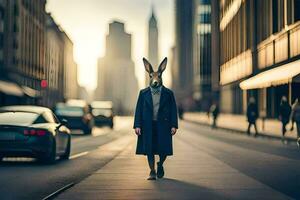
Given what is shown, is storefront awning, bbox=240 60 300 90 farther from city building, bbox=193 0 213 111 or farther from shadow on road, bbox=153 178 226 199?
city building, bbox=193 0 213 111

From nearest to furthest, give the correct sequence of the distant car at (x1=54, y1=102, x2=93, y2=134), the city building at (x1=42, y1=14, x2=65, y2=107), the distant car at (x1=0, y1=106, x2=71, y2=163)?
the distant car at (x1=0, y1=106, x2=71, y2=163)
the distant car at (x1=54, y1=102, x2=93, y2=134)
the city building at (x1=42, y1=14, x2=65, y2=107)

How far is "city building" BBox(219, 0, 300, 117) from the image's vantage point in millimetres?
37469

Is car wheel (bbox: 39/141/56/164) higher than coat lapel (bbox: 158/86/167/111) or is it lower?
lower

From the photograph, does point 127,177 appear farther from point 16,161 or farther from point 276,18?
point 276,18

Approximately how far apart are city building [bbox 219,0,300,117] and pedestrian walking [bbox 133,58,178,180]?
21294 millimetres

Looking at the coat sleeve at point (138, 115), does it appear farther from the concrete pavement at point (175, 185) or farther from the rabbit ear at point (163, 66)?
the concrete pavement at point (175, 185)

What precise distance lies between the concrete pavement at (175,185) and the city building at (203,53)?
11253 cm

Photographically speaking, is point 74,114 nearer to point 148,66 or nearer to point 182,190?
point 148,66

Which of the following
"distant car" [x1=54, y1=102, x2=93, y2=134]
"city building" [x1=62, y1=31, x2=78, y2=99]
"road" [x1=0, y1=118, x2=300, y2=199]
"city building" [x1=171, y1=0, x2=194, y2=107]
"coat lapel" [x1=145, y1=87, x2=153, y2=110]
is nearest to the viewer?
"road" [x1=0, y1=118, x2=300, y2=199]


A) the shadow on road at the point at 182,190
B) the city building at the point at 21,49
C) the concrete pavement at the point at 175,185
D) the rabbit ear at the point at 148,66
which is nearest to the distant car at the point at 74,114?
the city building at the point at 21,49

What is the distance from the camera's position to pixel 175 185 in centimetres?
985

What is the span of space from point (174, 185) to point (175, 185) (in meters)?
0.01

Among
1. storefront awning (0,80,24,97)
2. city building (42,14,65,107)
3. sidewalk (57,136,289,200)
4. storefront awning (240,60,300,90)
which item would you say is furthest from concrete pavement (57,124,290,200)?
city building (42,14,65,107)

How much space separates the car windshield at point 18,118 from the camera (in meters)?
13.8
